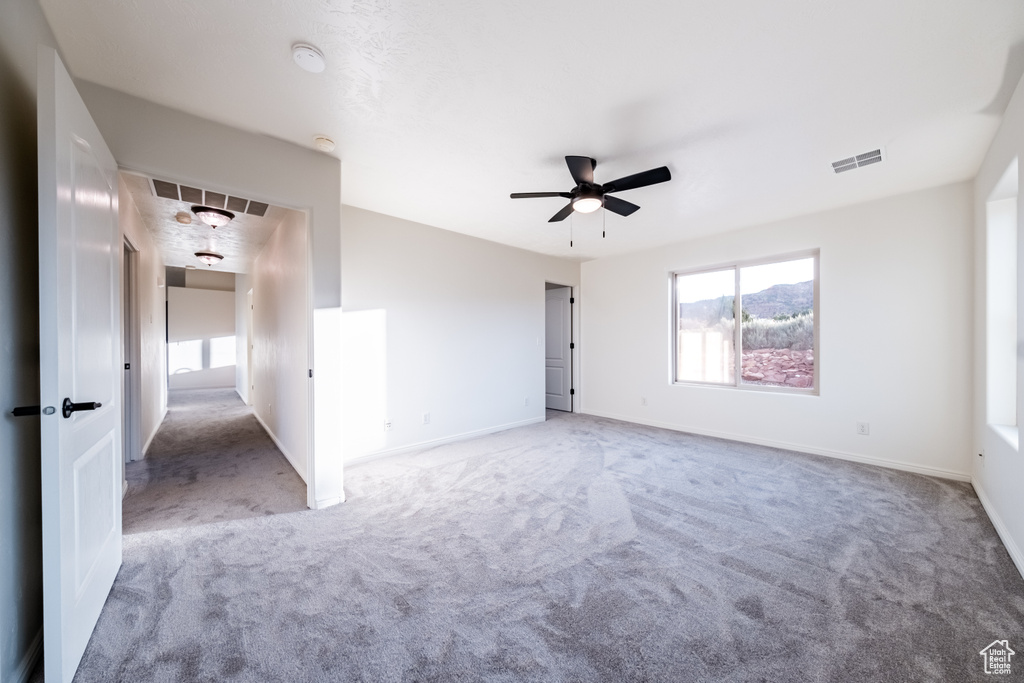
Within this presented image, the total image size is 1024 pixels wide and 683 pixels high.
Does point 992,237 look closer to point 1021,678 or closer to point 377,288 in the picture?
point 1021,678

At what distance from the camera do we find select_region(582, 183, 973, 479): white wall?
328cm

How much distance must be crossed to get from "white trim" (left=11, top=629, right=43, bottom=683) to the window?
18.4ft

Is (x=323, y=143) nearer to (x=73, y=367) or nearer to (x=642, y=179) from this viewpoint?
(x=73, y=367)

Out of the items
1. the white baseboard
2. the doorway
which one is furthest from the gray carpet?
the doorway

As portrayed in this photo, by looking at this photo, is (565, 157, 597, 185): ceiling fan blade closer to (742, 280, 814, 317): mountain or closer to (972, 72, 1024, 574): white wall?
(972, 72, 1024, 574): white wall

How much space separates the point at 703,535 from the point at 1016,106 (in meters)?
2.88

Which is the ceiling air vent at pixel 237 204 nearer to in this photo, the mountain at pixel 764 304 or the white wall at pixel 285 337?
the white wall at pixel 285 337

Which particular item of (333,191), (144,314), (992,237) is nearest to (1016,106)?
(992,237)

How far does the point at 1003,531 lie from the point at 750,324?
266cm

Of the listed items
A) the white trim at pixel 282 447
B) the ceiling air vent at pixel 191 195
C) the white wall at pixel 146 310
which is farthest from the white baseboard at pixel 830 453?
the white wall at pixel 146 310

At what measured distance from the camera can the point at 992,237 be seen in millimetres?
2785

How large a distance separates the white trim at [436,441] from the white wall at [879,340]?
217cm

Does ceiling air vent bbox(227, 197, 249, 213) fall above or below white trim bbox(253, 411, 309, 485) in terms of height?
above

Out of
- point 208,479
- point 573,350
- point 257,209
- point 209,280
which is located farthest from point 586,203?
point 209,280
